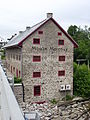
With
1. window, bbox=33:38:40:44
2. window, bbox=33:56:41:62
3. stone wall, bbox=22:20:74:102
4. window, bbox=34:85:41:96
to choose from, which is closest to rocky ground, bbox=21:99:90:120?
window, bbox=34:85:41:96

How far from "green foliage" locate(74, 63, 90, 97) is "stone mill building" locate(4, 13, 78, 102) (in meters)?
1.00

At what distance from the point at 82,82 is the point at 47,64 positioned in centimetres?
431

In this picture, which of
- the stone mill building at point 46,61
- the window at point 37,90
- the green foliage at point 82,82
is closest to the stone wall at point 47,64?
the stone mill building at point 46,61

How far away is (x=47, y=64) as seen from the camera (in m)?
19.6

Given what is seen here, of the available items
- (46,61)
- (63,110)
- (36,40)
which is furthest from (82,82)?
(36,40)

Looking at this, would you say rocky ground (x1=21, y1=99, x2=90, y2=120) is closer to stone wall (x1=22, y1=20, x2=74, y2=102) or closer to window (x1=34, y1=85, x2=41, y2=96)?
window (x1=34, y1=85, x2=41, y2=96)

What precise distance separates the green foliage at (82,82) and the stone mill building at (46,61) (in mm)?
997

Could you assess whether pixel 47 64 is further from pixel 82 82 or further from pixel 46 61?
pixel 82 82

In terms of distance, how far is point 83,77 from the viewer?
20891 mm

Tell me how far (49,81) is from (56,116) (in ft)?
14.2

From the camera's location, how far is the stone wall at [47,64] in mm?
18875

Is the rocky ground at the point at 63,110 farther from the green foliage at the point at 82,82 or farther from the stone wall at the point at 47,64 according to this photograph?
the green foliage at the point at 82,82

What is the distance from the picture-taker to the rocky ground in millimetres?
15922

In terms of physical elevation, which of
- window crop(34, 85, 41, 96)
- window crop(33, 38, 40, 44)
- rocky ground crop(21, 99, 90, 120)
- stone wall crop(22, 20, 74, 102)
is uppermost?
window crop(33, 38, 40, 44)
